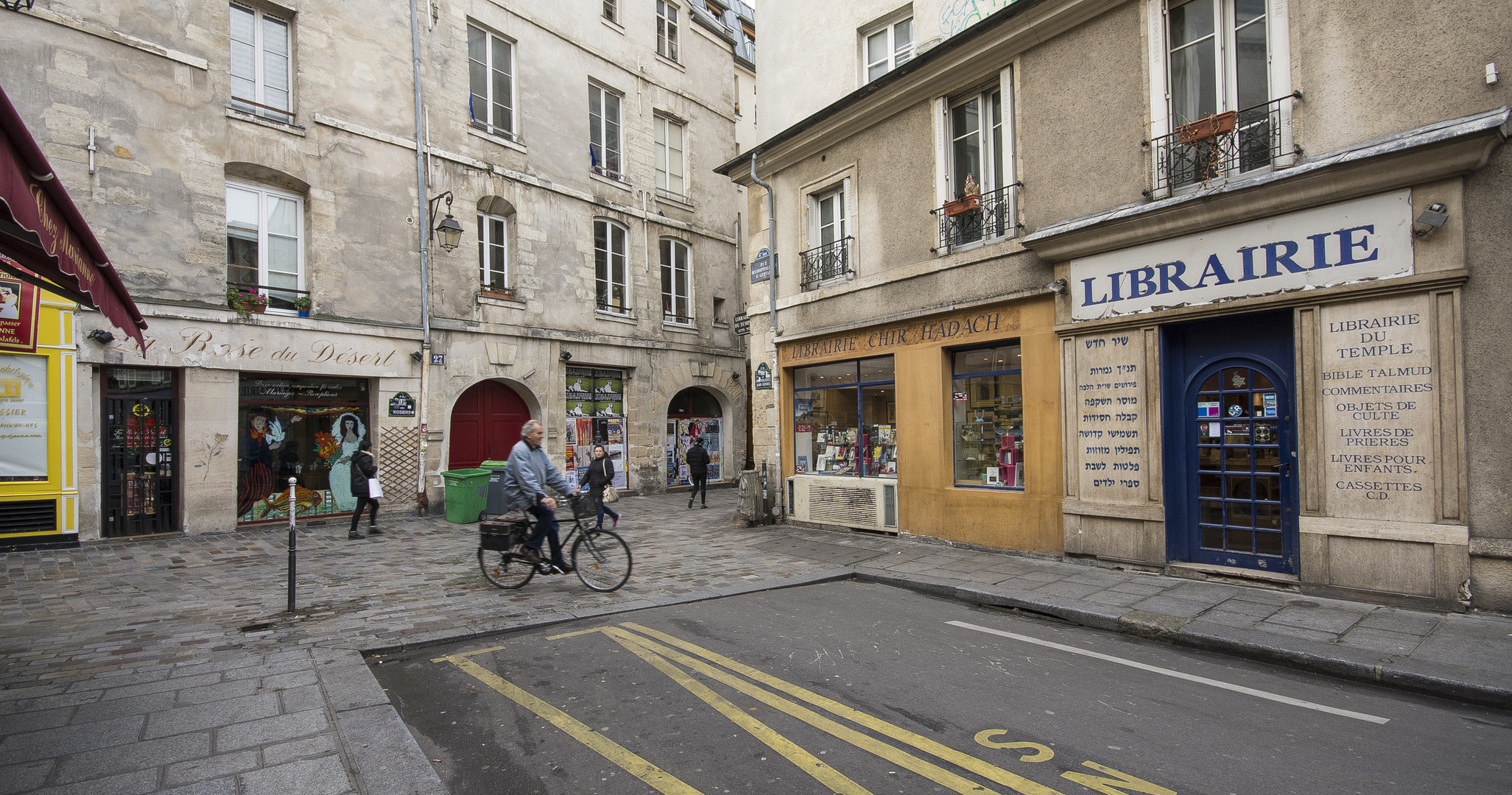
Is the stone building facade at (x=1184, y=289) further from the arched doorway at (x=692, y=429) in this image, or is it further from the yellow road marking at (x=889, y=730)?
the arched doorway at (x=692, y=429)

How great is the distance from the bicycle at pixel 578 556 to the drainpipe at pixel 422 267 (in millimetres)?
7241

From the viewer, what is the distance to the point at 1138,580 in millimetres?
7168

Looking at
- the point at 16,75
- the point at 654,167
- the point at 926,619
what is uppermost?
the point at 654,167

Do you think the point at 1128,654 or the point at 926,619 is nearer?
the point at 1128,654

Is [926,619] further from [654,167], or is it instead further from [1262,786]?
[654,167]

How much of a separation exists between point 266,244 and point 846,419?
34.8ft

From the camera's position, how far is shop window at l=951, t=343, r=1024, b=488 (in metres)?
8.98

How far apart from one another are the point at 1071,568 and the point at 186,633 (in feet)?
27.7

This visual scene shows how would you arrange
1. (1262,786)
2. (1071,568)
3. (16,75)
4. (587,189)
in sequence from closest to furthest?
(1262,786)
(1071,568)
(16,75)
(587,189)

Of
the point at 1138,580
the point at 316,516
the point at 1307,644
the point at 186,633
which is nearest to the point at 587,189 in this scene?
the point at 316,516

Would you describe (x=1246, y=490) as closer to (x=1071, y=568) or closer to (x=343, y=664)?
(x=1071, y=568)

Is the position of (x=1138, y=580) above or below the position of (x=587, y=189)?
below

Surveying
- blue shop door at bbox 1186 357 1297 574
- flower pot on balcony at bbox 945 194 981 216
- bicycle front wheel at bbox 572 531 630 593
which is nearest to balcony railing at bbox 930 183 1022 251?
flower pot on balcony at bbox 945 194 981 216

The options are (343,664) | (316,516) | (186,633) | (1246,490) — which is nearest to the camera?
(343,664)
